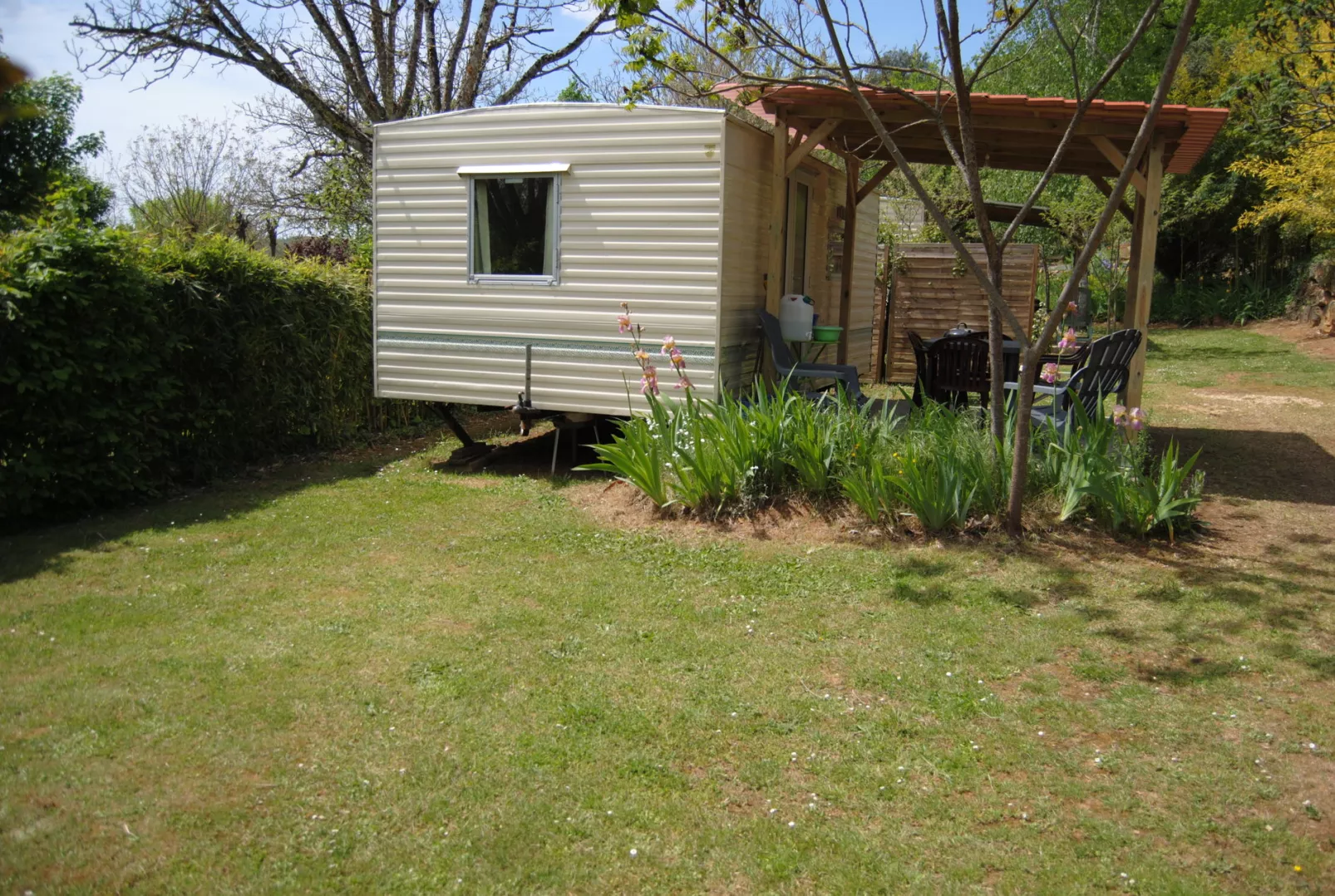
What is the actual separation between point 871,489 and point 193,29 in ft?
48.8

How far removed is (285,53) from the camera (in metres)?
17.5

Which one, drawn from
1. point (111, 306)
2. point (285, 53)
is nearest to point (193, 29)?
point (285, 53)

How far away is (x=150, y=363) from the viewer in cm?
734

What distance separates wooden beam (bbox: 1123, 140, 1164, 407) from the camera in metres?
7.96

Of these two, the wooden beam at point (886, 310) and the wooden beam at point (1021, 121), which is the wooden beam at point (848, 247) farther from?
the wooden beam at point (886, 310)

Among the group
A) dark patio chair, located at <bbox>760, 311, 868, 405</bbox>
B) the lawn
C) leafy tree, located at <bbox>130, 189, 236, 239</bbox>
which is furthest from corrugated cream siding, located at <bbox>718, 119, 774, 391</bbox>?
leafy tree, located at <bbox>130, 189, 236, 239</bbox>

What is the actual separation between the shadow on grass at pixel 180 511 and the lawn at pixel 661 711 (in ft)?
0.24

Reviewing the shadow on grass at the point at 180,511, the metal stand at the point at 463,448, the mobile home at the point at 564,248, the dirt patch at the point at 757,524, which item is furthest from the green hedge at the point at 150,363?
the dirt patch at the point at 757,524

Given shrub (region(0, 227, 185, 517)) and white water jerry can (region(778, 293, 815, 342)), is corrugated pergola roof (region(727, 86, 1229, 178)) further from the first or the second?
shrub (region(0, 227, 185, 517))

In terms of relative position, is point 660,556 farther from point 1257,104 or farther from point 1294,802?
point 1257,104

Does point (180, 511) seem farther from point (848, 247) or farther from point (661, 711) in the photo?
point (848, 247)

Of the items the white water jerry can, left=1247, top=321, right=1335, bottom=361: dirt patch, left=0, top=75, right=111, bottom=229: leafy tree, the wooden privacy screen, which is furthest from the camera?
left=1247, top=321, right=1335, bottom=361: dirt patch

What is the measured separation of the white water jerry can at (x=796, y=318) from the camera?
8.67 metres

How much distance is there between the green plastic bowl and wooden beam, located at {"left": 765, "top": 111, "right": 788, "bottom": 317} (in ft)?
2.38
